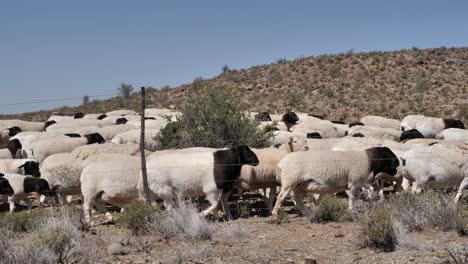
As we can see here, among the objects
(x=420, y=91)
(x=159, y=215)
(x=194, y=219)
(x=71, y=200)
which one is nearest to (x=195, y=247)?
(x=194, y=219)

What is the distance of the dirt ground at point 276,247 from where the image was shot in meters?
7.84

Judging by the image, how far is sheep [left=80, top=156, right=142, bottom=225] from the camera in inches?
460

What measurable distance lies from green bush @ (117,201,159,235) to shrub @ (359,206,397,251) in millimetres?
3846

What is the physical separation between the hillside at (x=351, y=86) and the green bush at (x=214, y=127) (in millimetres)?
20067

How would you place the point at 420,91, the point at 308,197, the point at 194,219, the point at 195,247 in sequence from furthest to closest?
the point at 420,91 → the point at 308,197 → the point at 194,219 → the point at 195,247

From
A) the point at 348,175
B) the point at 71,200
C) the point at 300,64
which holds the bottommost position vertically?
the point at 71,200

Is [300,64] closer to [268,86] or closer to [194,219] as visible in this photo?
[268,86]

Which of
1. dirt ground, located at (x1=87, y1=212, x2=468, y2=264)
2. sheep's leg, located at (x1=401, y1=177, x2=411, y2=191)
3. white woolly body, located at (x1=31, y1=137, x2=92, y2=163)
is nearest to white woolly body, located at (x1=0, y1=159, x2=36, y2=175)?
white woolly body, located at (x1=31, y1=137, x2=92, y2=163)

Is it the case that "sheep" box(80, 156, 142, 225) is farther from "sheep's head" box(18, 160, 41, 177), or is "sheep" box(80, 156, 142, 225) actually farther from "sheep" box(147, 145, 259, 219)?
"sheep's head" box(18, 160, 41, 177)

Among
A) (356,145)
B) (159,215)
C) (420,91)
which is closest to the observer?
(159,215)

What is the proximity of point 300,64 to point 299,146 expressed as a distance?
1503 inches

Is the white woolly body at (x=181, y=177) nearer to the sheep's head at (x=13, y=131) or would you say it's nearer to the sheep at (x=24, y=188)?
the sheep at (x=24, y=188)

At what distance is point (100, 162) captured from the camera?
12070 mm

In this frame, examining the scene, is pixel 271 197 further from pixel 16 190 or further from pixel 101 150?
pixel 16 190
